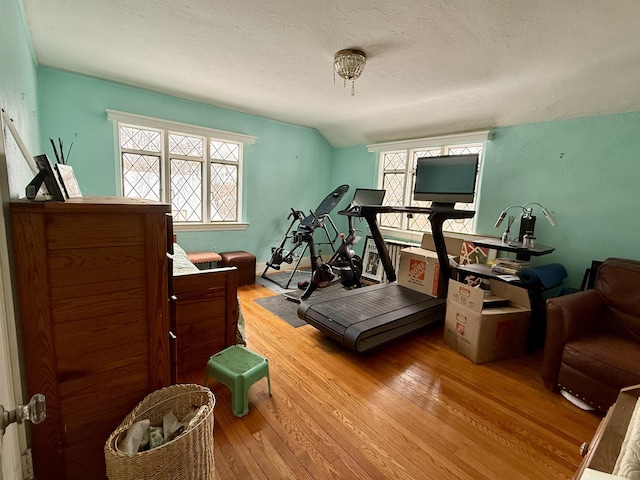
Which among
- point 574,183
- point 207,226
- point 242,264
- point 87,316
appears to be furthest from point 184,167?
point 574,183

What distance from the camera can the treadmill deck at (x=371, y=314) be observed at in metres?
2.58

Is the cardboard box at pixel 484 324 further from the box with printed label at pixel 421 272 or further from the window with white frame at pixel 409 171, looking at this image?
the window with white frame at pixel 409 171

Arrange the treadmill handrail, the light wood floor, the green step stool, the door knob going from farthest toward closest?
1. the treadmill handrail
2. the green step stool
3. the light wood floor
4. the door knob

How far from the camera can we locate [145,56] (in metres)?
2.81

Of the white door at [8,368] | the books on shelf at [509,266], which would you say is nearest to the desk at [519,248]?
the books on shelf at [509,266]

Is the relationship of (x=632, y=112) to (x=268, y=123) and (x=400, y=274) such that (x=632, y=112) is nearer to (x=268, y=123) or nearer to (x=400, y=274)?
(x=400, y=274)

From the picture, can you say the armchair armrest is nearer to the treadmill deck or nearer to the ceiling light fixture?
the treadmill deck

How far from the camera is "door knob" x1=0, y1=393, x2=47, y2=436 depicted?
704 mm

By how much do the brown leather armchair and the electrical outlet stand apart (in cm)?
306

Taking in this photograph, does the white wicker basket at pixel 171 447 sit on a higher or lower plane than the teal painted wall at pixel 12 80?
lower

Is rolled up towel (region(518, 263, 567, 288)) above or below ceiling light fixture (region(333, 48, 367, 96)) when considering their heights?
below

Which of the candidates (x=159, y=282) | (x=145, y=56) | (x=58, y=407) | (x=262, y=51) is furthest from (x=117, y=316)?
(x=145, y=56)

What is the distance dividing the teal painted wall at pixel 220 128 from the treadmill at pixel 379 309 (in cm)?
208

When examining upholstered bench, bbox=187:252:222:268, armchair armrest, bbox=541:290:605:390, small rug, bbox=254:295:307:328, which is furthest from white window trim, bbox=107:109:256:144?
armchair armrest, bbox=541:290:605:390
